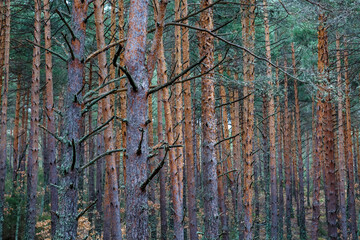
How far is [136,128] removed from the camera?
330 centimetres

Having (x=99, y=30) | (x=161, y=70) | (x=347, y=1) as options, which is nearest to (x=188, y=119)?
(x=161, y=70)

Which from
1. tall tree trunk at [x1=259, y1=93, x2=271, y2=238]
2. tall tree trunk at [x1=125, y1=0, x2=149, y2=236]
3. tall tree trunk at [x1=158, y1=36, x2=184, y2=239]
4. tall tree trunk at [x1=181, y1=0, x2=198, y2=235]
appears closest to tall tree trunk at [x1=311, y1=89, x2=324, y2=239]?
tall tree trunk at [x1=259, y1=93, x2=271, y2=238]

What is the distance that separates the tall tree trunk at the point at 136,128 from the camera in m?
3.17

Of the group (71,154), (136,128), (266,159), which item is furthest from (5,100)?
(266,159)

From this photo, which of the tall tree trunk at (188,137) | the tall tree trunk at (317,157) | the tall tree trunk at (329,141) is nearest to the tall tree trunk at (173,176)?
the tall tree trunk at (188,137)

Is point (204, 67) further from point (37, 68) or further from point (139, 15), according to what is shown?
point (37, 68)

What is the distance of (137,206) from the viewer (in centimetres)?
317

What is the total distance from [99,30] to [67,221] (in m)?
4.83

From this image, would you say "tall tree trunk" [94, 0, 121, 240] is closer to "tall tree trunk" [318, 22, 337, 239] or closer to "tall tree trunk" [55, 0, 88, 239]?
"tall tree trunk" [55, 0, 88, 239]

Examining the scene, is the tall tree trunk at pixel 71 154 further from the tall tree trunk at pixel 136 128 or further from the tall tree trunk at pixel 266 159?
the tall tree trunk at pixel 266 159

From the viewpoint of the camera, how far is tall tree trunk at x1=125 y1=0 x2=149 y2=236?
317 centimetres

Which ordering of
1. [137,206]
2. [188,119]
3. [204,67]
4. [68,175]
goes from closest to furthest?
[137,206]
[68,175]
[204,67]
[188,119]

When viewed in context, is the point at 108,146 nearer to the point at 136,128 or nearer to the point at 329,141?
the point at 136,128

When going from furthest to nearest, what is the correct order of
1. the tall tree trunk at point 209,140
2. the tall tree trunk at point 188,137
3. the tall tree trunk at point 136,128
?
1. the tall tree trunk at point 188,137
2. the tall tree trunk at point 209,140
3. the tall tree trunk at point 136,128
